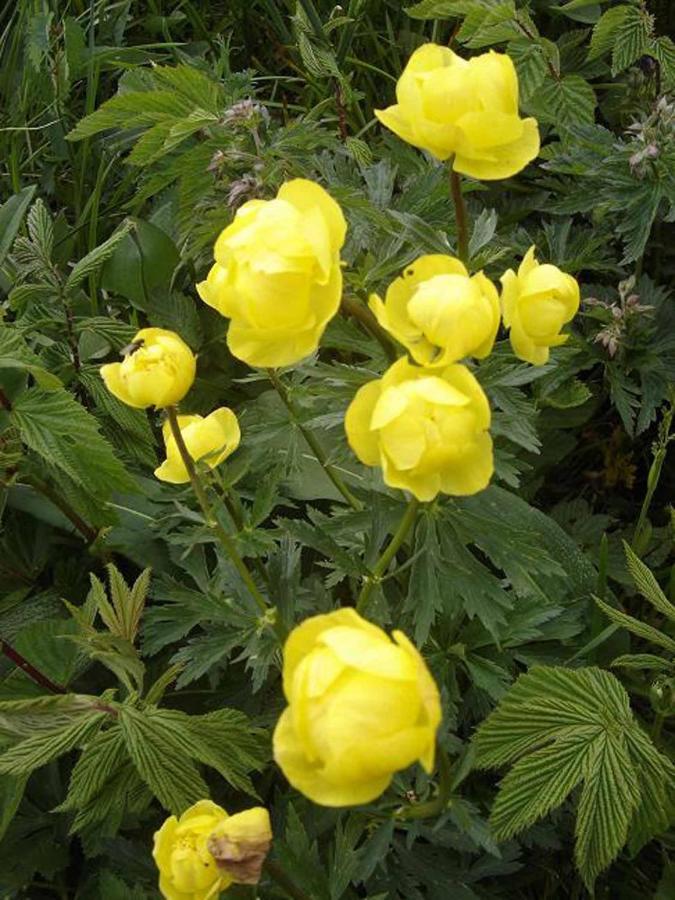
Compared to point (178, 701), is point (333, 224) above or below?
above

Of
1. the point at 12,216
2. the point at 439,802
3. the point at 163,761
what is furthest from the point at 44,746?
the point at 12,216

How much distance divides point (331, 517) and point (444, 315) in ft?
1.47

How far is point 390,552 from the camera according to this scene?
2.67ft

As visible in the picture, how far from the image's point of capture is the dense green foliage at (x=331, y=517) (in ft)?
3.07

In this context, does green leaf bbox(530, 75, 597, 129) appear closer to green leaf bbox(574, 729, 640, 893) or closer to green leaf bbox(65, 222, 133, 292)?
green leaf bbox(65, 222, 133, 292)

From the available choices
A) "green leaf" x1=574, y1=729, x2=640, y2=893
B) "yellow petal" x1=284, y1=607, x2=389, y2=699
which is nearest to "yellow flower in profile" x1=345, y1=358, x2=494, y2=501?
"yellow petal" x1=284, y1=607, x2=389, y2=699

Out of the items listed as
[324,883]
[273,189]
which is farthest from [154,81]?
[324,883]

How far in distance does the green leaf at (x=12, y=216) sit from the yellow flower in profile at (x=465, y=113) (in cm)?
70

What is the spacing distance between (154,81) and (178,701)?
0.81 metres

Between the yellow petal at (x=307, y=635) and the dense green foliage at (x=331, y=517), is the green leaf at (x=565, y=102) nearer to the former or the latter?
the dense green foliage at (x=331, y=517)

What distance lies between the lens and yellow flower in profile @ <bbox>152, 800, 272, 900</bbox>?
722 mm

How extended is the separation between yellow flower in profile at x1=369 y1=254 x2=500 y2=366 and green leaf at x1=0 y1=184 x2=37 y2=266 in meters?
0.77

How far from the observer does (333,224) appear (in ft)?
2.40

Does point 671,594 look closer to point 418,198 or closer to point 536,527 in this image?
point 536,527
